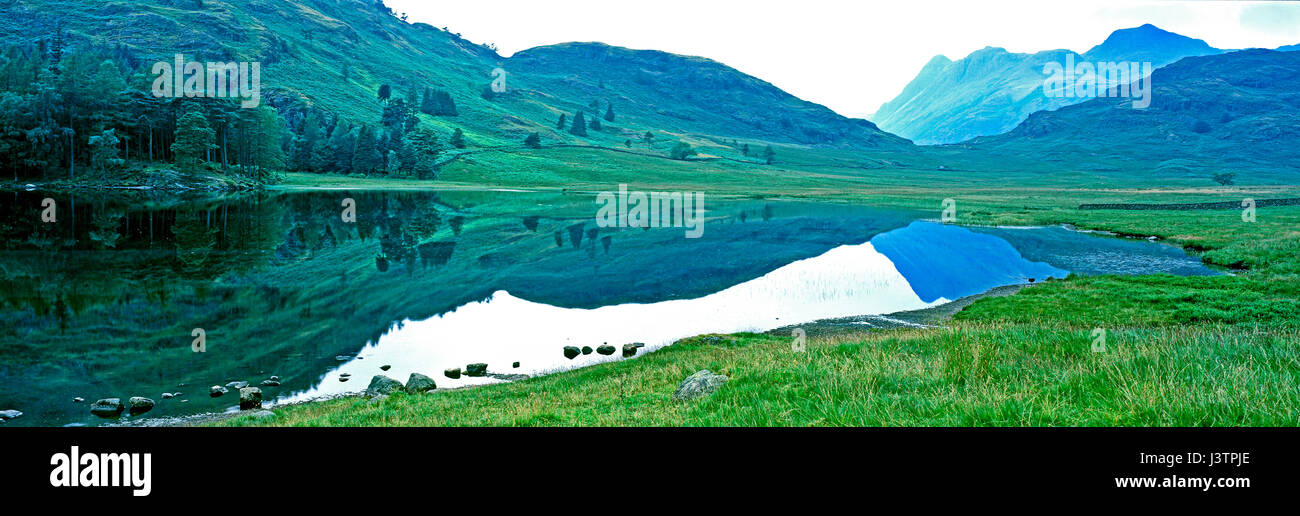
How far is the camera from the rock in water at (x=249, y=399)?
20812 millimetres

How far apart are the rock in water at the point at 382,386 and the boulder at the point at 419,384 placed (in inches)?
14.5

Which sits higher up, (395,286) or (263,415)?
(395,286)

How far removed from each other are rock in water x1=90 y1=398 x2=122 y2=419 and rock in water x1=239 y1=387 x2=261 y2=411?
3.03 m

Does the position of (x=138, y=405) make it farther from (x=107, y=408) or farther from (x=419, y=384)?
(x=419, y=384)

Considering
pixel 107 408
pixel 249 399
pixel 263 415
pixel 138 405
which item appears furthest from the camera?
pixel 249 399

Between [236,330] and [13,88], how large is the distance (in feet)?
410

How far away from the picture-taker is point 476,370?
25750mm

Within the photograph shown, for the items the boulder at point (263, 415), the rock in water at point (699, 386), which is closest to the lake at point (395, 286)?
the boulder at point (263, 415)

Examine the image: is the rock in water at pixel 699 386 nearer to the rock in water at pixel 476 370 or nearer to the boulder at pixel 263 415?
the boulder at pixel 263 415

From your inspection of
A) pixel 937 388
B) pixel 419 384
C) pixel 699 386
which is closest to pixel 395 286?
pixel 419 384

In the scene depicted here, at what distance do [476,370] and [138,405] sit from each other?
32.9 feet
